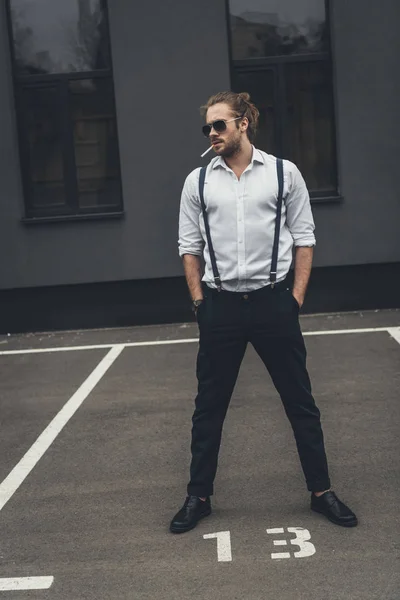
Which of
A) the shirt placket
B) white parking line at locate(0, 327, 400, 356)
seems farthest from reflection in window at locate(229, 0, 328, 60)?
the shirt placket

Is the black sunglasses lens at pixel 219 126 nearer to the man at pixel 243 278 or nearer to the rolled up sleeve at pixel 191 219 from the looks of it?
the man at pixel 243 278

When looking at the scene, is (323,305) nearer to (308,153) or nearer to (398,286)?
(398,286)

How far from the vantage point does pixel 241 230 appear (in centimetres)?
455

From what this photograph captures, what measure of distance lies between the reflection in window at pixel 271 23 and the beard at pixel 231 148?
6644 millimetres

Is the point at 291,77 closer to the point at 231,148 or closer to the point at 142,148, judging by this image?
the point at 142,148

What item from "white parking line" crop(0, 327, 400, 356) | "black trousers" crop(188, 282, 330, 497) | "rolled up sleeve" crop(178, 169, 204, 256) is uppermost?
"rolled up sleeve" crop(178, 169, 204, 256)

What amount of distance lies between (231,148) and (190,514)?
5.84ft

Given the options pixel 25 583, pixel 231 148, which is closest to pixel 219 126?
pixel 231 148

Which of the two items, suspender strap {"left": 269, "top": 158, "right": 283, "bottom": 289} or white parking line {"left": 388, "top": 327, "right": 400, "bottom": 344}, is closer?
suspender strap {"left": 269, "top": 158, "right": 283, "bottom": 289}

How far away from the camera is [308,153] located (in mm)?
11148

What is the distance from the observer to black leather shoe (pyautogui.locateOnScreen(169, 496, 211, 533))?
4641 mm

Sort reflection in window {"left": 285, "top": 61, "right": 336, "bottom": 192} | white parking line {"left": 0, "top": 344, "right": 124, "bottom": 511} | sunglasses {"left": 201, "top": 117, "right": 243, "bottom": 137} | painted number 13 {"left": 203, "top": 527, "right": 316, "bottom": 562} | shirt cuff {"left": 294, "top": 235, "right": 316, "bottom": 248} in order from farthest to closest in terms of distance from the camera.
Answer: reflection in window {"left": 285, "top": 61, "right": 336, "bottom": 192}
white parking line {"left": 0, "top": 344, "right": 124, "bottom": 511}
shirt cuff {"left": 294, "top": 235, "right": 316, "bottom": 248}
sunglasses {"left": 201, "top": 117, "right": 243, "bottom": 137}
painted number 13 {"left": 203, "top": 527, "right": 316, "bottom": 562}

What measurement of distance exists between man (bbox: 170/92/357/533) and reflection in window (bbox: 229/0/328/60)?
6.51 metres

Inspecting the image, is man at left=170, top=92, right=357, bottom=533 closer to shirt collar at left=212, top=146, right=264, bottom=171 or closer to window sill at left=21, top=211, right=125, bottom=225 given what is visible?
shirt collar at left=212, top=146, right=264, bottom=171
